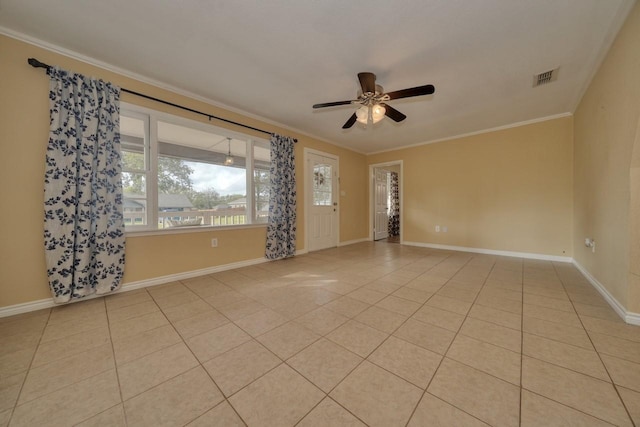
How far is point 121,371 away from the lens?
52.1 inches

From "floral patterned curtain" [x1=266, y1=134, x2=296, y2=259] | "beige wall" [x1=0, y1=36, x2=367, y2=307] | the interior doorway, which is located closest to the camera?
"beige wall" [x1=0, y1=36, x2=367, y2=307]

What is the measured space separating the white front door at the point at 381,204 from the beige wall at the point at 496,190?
2.97 ft

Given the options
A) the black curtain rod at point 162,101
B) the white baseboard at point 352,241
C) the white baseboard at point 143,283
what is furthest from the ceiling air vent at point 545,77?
the white baseboard at point 143,283

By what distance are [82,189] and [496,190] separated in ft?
20.2

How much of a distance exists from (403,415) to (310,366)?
1.81 ft

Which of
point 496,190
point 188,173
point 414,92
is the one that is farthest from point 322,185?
point 496,190

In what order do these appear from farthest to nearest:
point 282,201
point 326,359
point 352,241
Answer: point 352,241 → point 282,201 → point 326,359

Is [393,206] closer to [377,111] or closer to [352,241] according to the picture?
[352,241]

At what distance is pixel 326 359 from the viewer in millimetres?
1418

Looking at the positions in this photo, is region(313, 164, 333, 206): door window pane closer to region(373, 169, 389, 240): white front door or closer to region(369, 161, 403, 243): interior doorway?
region(369, 161, 403, 243): interior doorway

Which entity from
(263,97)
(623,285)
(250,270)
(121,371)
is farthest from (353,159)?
(121,371)

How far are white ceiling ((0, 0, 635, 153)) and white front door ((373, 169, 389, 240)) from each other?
3257 mm

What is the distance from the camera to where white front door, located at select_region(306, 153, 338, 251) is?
4730 millimetres

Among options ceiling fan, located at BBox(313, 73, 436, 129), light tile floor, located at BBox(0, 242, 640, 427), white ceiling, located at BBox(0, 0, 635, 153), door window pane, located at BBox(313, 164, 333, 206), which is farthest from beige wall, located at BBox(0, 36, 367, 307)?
door window pane, located at BBox(313, 164, 333, 206)
